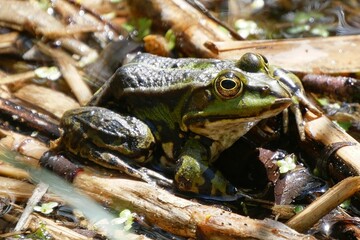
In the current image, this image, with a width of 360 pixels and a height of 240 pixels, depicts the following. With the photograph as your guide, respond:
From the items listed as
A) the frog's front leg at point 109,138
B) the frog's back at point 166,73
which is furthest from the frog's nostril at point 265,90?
the frog's front leg at point 109,138

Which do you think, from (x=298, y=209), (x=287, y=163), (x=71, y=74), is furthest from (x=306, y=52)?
(x=71, y=74)

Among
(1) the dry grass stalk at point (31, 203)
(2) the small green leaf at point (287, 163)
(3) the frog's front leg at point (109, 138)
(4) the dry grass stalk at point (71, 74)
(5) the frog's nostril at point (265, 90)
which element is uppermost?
(4) the dry grass stalk at point (71, 74)

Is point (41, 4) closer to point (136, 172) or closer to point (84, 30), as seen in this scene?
point (84, 30)

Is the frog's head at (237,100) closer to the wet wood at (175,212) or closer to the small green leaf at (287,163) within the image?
the small green leaf at (287,163)

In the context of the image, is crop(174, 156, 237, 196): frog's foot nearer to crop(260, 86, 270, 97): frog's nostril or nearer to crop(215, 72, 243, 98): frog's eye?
crop(215, 72, 243, 98): frog's eye

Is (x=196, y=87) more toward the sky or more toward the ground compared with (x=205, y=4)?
more toward the ground

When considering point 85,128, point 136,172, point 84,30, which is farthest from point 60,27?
point 136,172

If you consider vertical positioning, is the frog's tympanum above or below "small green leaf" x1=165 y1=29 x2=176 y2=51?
below

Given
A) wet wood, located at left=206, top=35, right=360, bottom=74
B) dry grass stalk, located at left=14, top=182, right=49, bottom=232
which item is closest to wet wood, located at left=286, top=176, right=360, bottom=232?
wet wood, located at left=206, top=35, right=360, bottom=74
